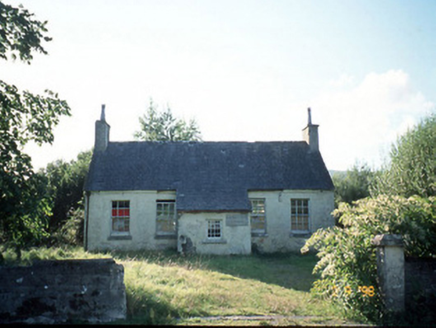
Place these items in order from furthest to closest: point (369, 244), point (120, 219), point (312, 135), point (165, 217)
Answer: point (312, 135)
point (165, 217)
point (120, 219)
point (369, 244)

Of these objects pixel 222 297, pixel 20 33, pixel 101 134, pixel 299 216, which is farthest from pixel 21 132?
pixel 299 216

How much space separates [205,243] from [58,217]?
40.9 ft

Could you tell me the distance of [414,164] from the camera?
63.6 ft

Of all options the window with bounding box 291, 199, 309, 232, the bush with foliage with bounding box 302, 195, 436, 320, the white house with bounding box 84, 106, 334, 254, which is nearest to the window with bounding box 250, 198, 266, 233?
the white house with bounding box 84, 106, 334, 254

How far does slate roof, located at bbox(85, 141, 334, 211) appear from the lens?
20.4m

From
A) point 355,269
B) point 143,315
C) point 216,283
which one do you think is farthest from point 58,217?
point 355,269

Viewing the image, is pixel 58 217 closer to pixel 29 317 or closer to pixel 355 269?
pixel 29 317

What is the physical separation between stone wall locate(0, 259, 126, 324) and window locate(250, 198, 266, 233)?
42.8ft

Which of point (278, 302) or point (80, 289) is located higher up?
point (80, 289)

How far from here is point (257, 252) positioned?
1991 cm

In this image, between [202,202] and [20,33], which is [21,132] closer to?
[20,33]

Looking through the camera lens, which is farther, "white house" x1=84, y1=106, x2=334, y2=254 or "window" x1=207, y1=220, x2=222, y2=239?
"window" x1=207, y1=220, x2=222, y2=239

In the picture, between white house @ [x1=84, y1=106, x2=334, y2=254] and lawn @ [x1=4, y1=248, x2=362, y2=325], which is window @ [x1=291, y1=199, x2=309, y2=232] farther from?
lawn @ [x1=4, y1=248, x2=362, y2=325]

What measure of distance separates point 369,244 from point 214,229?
11.4 m
